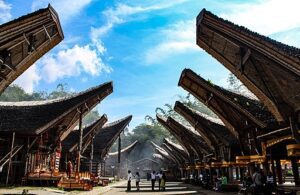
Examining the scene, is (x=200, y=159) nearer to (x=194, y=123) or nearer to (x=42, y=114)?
(x=194, y=123)

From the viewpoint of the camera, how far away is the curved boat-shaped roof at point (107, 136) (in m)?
35.2

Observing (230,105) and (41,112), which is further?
(41,112)

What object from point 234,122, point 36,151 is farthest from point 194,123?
point 36,151

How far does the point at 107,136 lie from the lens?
118 ft

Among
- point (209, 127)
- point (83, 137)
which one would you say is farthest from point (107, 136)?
point (209, 127)

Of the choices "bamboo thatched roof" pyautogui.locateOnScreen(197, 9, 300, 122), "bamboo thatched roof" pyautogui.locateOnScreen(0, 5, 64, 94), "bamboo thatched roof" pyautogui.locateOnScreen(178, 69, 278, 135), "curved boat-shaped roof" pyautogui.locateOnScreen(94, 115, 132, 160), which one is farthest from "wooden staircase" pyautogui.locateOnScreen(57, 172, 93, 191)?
"curved boat-shaped roof" pyautogui.locateOnScreen(94, 115, 132, 160)

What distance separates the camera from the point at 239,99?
45.0 ft

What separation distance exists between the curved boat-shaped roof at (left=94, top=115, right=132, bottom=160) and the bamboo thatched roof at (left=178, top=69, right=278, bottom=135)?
21.6 metres

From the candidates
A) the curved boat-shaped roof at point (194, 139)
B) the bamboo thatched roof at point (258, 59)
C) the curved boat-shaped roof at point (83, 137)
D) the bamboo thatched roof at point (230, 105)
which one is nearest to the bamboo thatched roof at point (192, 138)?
the curved boat-shaped roof at point (194, 139)

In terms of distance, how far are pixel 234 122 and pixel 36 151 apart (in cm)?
1388

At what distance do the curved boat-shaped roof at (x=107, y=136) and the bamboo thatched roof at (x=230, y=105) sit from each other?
21.6 meters

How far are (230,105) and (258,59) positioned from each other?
537 cm

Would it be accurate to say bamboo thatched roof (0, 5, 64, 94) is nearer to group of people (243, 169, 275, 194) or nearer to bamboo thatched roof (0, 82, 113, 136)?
bamboo thatched roof (0, 82, 113, 136)

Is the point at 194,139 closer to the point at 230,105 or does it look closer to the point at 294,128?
the point at 230,105
